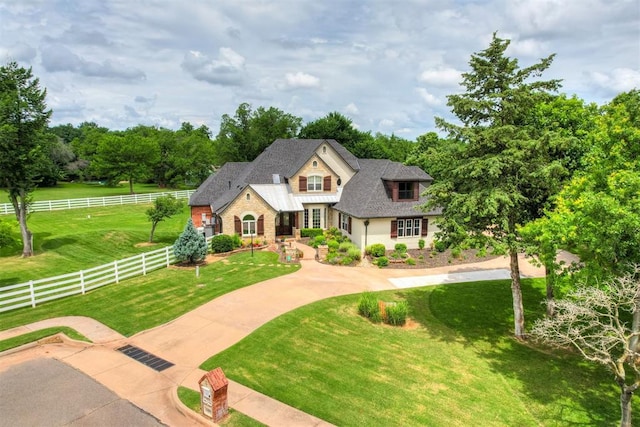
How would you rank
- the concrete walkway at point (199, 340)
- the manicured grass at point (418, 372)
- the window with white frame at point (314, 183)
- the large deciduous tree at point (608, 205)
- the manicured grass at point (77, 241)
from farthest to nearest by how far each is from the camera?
the window with white frame at point (314, 183)
the manicured grass at point (77, 241)
the manicured grass at point (418, 372)
the concrete walkway at point (199, 340)
the large deciduous tree at point (608, 205)

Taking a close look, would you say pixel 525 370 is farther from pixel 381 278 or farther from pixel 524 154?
pixel 381 278

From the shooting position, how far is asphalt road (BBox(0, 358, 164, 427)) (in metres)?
10.1

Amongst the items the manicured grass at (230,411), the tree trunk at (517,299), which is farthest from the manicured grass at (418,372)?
the manicured grass at (230,411)

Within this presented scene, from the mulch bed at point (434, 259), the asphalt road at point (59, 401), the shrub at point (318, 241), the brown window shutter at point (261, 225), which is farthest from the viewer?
the brown window shutter at point (261, 225)

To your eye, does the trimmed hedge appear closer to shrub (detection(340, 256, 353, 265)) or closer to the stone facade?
the stone facade

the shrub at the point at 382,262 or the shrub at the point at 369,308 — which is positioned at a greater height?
the shrub at the point at 382,262

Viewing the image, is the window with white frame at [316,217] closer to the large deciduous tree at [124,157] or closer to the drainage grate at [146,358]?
the drainage grate at [146,358]

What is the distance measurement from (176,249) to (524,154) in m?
19.5

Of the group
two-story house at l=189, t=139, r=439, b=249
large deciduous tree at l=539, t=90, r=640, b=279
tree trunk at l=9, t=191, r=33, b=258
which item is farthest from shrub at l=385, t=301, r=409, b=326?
tree trunk at l=9, t=191, r=33, b=258

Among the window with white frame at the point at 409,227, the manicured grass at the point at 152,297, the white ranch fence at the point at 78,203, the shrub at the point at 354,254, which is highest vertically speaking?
the white ranch fence at the point at 78,203

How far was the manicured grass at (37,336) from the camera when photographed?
45.3ft

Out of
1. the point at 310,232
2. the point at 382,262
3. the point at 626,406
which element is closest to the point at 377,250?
the point at 382,262

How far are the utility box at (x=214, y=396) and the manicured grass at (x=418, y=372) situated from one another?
1.63 metres

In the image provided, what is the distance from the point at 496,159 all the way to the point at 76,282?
67.8 ft
